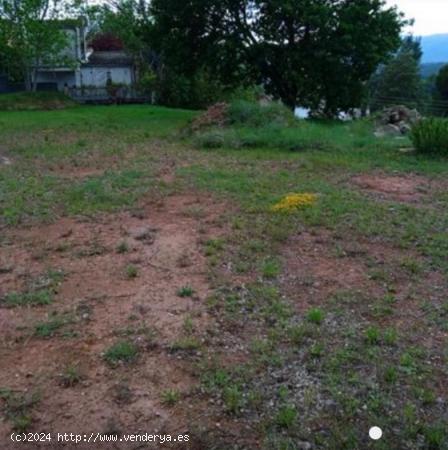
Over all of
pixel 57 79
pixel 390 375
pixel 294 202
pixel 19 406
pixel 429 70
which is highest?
pixel 429 70

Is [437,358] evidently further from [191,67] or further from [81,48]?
[81,48]

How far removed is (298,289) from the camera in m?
3.39

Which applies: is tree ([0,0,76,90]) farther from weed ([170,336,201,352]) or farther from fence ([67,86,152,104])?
weed ([170,336,201,352])

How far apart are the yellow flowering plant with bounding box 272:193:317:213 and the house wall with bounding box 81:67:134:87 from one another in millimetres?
21169


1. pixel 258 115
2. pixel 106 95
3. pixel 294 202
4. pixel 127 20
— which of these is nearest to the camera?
pixel 294 202

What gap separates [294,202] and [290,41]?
10.2m

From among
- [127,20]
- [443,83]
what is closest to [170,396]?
[127,20]

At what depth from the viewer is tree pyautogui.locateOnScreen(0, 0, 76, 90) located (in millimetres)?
18484

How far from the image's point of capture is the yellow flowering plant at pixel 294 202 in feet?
16.6

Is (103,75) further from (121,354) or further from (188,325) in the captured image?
(121,354)

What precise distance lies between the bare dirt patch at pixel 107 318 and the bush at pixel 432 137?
4.48 meters

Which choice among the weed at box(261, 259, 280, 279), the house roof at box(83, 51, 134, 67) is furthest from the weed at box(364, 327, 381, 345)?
the house roof at box(83, 51, 134, 67)

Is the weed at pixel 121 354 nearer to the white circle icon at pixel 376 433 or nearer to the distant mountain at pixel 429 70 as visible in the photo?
the white circle icon at pixel 376 433

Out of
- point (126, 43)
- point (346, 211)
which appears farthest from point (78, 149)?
point (126, 43)
